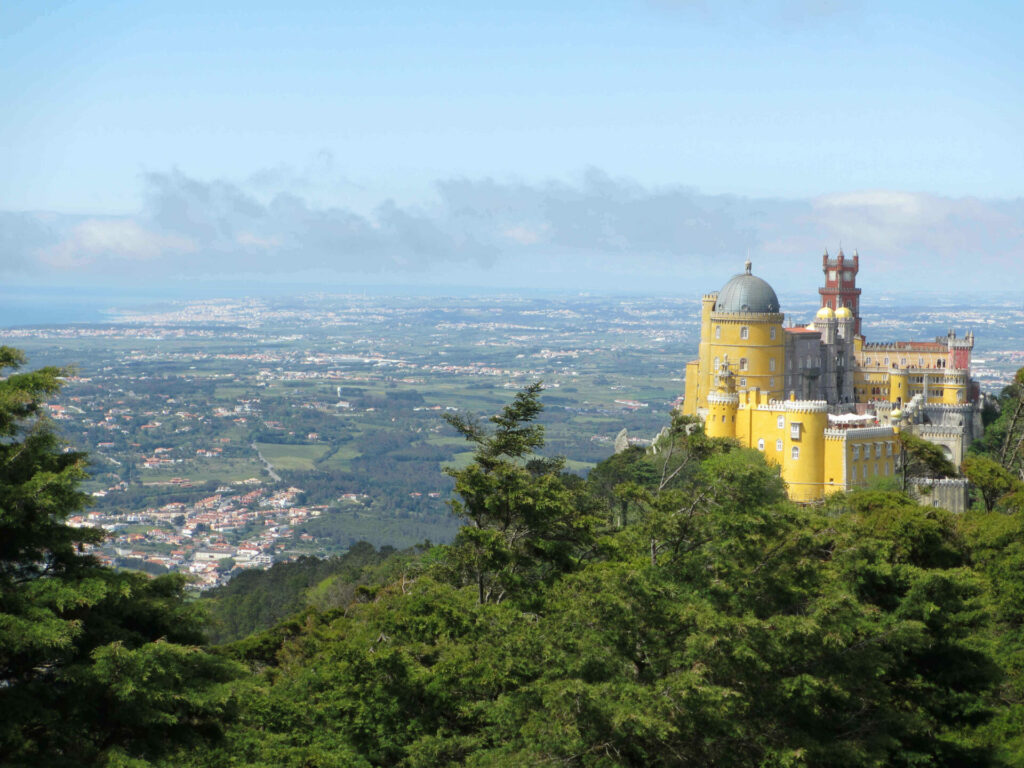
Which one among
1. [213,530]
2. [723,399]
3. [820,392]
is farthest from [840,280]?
[213,530]

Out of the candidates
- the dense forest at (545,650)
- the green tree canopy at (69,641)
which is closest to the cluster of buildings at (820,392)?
the dense forest at (545,650)

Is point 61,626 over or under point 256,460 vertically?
over

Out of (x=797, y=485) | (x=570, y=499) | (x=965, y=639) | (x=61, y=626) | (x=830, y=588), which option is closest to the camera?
(x=61, y=626)

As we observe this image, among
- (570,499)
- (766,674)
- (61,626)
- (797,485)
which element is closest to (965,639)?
(766,674)

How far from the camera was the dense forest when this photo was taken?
17219mm

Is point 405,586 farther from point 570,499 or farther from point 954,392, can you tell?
point 954,392

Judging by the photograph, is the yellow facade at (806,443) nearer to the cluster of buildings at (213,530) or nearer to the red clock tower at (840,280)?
the red clock tower at (840,280)

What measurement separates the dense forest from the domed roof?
103 feet

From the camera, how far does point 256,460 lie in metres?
167

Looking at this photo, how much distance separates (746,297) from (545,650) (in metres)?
42.9

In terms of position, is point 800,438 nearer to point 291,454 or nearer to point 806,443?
point 806,443

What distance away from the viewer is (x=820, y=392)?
66.1 meters

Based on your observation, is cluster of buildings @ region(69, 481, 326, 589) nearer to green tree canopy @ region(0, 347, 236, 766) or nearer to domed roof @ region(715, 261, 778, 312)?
domed roof @ region(715, 261, 778, 312)

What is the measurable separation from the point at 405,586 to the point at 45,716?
55.2ft
